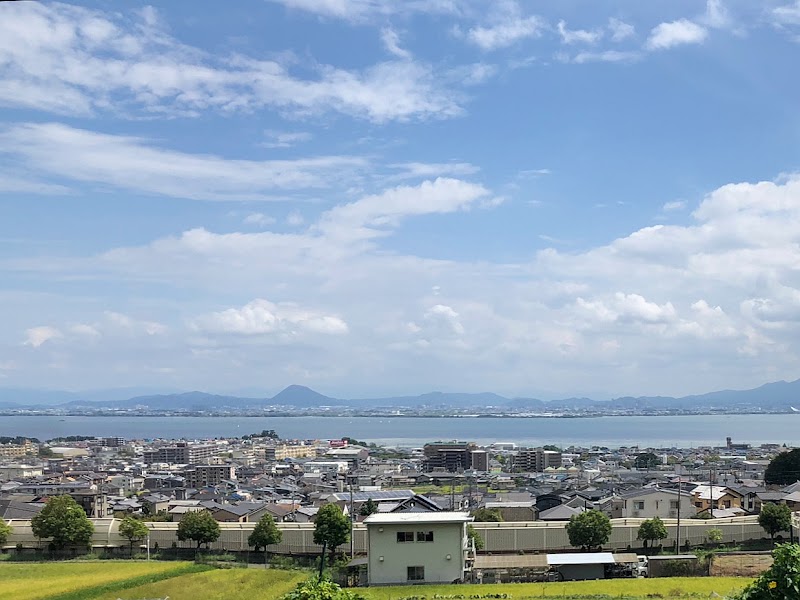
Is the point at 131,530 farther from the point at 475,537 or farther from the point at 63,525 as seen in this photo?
the point at 475,537

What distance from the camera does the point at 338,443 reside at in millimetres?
83438

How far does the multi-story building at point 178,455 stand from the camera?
69.4m

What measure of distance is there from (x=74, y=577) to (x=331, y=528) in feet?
16.2

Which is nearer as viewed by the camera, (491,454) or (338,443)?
(491,454)

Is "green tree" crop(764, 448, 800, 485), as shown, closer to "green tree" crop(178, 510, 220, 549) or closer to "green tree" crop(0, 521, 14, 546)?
"green tree" crop(178, 510, 220, 549)

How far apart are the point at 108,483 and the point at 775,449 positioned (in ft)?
170

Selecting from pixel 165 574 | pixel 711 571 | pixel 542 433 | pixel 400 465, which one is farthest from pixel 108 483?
pixel 542 433

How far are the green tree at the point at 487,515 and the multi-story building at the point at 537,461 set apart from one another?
3313 centimetres

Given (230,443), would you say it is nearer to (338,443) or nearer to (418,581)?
(338,443)

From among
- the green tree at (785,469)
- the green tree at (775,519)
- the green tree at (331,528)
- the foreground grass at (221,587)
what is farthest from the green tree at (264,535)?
the green tree at (785,469)

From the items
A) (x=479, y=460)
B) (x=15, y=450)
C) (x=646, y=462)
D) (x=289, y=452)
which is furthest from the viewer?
(x=289, y=452)

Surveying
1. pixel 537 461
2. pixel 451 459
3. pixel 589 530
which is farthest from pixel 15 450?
pixel 589 530

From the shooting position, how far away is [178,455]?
69.7 m

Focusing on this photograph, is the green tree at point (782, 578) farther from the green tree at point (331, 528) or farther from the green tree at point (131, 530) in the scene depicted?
the green tree at point (131, 530)
